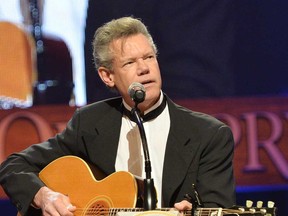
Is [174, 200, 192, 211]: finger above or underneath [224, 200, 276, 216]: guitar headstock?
underneath

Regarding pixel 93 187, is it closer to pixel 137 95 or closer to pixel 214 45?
pixel 137 95

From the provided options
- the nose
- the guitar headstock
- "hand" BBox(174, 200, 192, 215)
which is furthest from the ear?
the guitar headstock

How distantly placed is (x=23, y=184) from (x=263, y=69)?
197 centimetres

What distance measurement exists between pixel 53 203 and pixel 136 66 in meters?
0.73

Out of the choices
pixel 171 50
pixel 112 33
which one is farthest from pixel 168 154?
pixel 171 50

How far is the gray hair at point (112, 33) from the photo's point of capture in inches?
136

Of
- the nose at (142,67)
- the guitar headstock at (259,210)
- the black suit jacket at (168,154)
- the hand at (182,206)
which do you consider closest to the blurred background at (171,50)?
the black suit jacket at (168,154)

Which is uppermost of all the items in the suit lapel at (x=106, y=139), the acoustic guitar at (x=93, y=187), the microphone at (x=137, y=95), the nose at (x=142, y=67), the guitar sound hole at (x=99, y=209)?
the nose at (x=142, y=67)

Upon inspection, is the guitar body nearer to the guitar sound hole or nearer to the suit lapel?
the guitar sound hole

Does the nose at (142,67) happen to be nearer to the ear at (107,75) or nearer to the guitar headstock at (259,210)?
the ear at (107,75)

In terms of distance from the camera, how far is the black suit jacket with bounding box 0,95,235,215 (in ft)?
10.5

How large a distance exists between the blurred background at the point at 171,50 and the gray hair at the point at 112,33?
1.17 m

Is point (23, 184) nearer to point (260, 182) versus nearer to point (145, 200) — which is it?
point (145, 200)

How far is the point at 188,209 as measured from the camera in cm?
285
